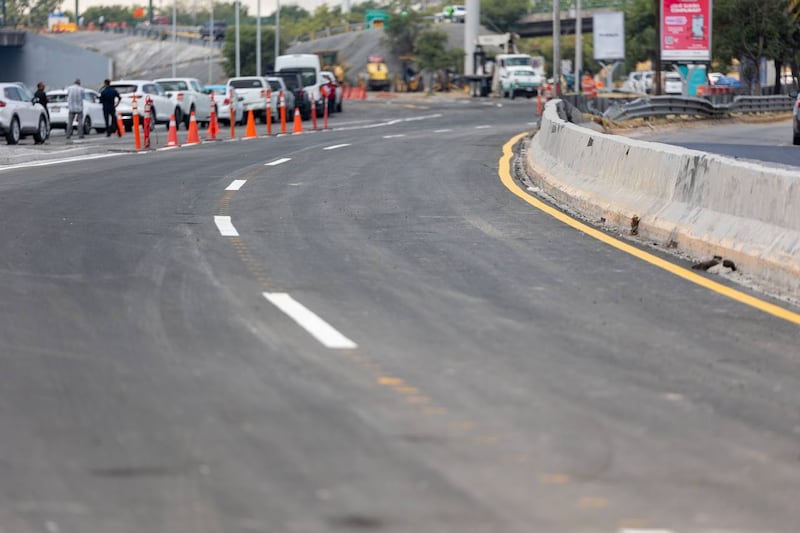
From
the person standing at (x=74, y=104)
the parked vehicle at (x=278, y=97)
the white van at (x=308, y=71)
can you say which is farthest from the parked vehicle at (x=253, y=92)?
the person standing at (x=74, y=104)

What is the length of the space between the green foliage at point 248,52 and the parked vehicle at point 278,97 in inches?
3247

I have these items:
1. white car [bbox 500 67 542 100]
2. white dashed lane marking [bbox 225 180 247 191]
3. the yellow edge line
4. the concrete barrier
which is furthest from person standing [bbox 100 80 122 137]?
white car [bbox 500 67 542 100]

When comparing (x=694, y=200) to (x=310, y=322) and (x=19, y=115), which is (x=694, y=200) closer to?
(x=310, y=322)

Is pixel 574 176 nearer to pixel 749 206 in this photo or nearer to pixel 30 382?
pixel 749 206

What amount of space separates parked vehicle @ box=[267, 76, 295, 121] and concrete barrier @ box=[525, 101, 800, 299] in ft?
100

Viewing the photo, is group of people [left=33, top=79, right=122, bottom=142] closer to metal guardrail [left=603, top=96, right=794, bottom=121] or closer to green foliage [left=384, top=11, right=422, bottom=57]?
metal guardrail [left=603, top=96, right=794, bottom=121]

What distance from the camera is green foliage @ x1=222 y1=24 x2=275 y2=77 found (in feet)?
431

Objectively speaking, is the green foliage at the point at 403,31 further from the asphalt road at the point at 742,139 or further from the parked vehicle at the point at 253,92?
the asphalt road at the point at 742,139

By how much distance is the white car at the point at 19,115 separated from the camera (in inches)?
1273

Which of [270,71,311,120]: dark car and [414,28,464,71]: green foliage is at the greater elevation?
[414,28,464,71]: green foliage

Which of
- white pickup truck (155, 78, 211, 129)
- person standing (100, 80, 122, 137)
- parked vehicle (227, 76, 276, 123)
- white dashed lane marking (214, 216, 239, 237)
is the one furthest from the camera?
parked vehicle (227, 76, 276, 123)

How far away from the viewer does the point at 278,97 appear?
4734cm

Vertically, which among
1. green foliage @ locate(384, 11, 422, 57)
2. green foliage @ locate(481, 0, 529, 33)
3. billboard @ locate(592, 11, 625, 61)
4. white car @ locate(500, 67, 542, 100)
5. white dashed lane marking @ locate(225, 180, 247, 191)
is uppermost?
green foliage @ locate(481, 0, 529, 33)

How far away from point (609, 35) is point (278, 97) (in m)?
36.9
